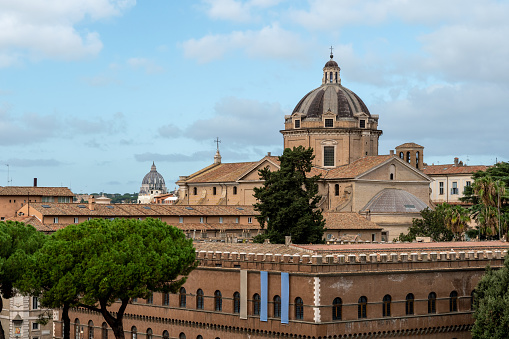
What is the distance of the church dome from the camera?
3959 inches

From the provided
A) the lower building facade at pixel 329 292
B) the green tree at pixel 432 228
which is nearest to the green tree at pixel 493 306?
the lower building facade at pixel 329 292

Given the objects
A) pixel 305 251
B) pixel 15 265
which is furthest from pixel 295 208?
pixel 15 265

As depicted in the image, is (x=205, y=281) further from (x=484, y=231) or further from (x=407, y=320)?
(x=484, y=231)

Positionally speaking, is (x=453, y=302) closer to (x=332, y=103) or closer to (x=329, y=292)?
(x=329, y=292)

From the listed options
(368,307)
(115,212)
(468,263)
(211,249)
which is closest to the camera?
(368,307)

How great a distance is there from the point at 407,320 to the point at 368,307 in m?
2.45

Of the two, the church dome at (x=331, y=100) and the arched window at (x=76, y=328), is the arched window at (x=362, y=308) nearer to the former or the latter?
the arched window at (x=76, y=328)

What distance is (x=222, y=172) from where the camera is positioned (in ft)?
352

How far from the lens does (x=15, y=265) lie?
48719mm

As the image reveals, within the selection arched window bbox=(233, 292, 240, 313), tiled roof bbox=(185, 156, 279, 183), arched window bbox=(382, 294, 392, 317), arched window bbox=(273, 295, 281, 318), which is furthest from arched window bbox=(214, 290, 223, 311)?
tiled roof bbox=(185, 156, 279, 183)

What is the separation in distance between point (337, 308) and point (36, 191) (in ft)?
173

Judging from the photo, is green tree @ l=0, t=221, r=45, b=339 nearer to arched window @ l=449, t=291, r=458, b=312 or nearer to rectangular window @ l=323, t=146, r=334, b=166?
arched window @ l=449, t=291, r=458, b=312

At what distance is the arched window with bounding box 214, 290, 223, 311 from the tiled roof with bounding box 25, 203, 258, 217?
27256mm

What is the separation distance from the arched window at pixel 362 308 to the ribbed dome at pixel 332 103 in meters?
52.1
